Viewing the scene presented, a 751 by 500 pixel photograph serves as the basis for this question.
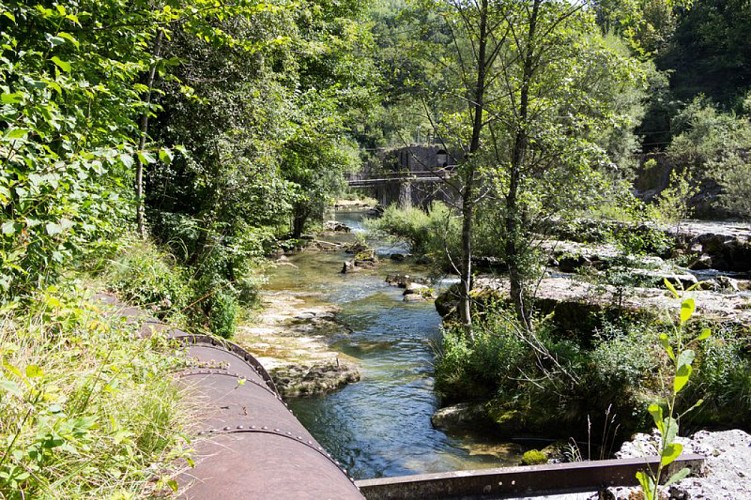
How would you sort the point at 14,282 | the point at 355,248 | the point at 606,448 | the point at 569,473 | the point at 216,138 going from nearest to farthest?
1. the point at 14,282
2. the point at 569,473
3. the point at 606,448
4. the point at 216,138
5. the point at 355,248

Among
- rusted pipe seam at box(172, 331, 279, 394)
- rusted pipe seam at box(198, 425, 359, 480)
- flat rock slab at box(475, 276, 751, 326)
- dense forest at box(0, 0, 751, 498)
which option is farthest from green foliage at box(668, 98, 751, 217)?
rusted pipe seam at box(198, 425, 359, 480)

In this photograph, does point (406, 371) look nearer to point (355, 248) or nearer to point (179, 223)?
point (179, 223)

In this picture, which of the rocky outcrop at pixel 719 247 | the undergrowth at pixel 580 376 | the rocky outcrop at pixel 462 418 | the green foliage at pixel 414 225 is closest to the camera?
the undergrowth at pixel 580 376

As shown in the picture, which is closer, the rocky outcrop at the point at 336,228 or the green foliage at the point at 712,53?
the rocky outcrop at the point at 336,228

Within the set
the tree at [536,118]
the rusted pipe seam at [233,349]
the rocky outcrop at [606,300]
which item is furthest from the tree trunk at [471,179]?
the rusted pipe seam at [233,349]

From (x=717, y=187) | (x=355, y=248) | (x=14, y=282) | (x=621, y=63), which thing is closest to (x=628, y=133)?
(x=717, y=187)

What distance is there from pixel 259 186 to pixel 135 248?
8.77 ft

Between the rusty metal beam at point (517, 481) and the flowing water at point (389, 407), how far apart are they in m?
Result: 2.67

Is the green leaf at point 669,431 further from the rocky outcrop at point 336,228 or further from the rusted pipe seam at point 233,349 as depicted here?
the rocky outcrop at point 336,228

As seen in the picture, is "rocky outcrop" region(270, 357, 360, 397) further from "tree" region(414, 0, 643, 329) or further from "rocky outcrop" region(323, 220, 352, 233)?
"rocky outcrop" region(323, 220, 352, 233)

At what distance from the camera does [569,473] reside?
3.96 meters

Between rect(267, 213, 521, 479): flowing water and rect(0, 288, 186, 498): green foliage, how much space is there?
449cm

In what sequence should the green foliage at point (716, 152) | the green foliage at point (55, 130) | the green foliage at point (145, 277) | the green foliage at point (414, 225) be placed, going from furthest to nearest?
the green foliage at point (716, 152), the green foliage at point (414, 225), the green foliage at point (145, 277), the green foliage at point (55, 130)

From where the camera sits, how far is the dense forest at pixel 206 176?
2348 millimetres
